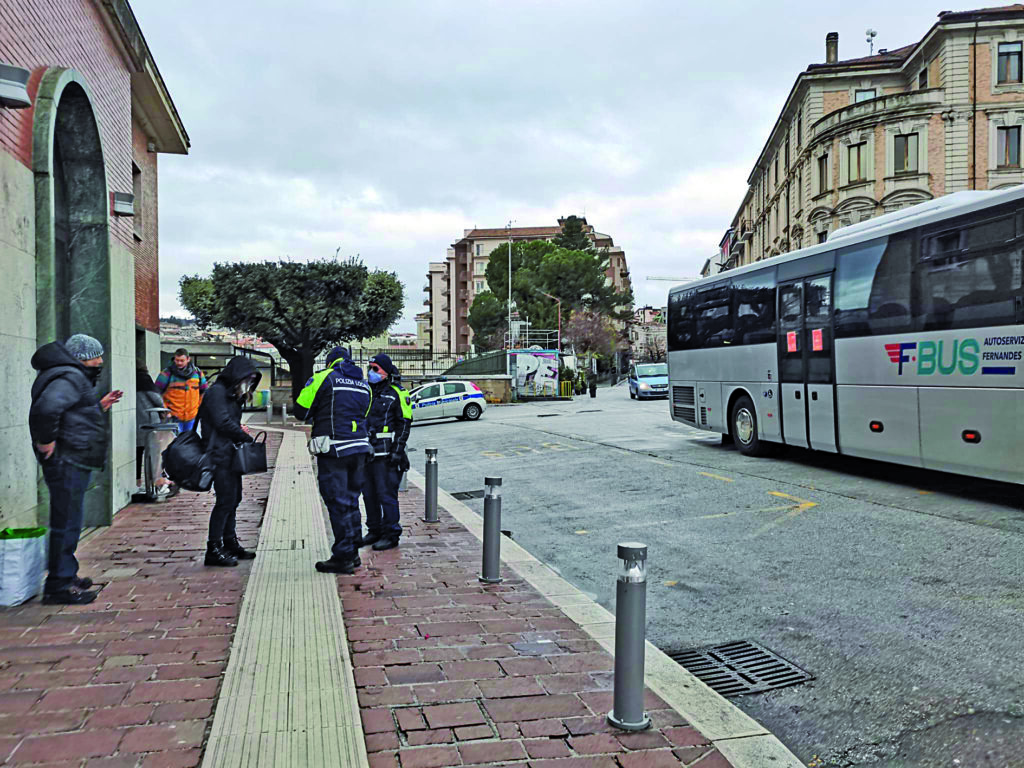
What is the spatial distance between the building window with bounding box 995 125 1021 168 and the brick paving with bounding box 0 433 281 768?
41797mm

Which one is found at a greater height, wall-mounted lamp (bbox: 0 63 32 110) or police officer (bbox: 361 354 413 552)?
wall-mounted lamp (bbox: 0 63 32 110)

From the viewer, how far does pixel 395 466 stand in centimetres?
744

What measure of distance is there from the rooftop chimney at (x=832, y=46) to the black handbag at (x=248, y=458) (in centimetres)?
5543

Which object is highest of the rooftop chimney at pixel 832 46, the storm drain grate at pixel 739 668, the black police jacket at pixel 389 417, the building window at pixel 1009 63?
the rooftop chimney at pixel 832 46

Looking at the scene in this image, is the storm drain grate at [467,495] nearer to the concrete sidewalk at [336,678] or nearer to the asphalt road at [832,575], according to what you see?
the asphalt road at [832,575]

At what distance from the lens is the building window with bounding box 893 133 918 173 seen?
3916cm

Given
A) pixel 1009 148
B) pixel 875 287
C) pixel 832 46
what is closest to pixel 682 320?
pixel 875 287

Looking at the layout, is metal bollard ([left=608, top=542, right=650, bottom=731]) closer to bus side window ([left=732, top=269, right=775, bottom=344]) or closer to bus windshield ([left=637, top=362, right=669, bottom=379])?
bus side window ([left=732, top=269, right=775, bottom=344])

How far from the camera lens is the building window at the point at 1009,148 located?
125ft


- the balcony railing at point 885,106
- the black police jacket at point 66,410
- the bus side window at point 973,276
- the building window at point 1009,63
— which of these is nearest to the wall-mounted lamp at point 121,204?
the black police jacket at point 66,410

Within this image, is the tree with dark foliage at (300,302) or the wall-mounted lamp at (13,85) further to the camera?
the tree with dark foliage at (300,302)

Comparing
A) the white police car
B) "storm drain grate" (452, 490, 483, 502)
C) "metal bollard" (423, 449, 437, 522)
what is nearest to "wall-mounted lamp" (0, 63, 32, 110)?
"metal bollard" (423, 449, 437, 522)

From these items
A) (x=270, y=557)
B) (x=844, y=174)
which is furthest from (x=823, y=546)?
(x=844, y=174)

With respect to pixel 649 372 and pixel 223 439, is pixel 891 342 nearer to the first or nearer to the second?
pixel 223 439
